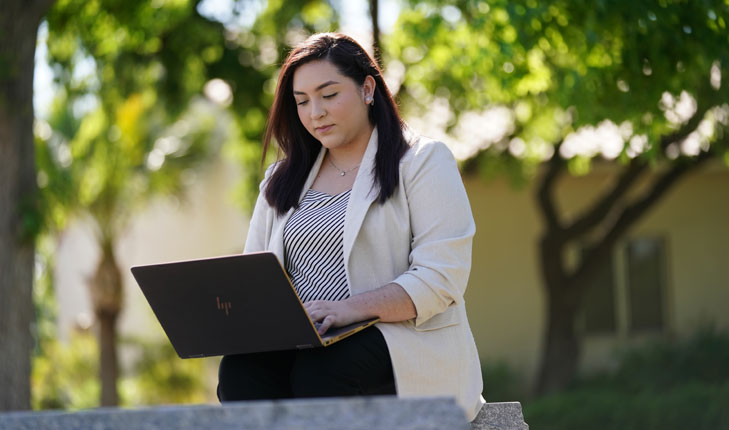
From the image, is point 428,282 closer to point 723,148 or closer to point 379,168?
point 379,168

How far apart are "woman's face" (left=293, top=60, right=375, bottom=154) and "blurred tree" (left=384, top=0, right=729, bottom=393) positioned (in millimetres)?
3323

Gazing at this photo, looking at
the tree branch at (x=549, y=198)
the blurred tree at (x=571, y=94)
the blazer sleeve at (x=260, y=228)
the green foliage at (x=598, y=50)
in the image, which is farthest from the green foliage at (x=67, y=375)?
the blazer sleeve at (x=260, y=228)

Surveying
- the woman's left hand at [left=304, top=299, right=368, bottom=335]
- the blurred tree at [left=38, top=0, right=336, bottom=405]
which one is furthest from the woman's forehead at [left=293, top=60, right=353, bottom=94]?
the blurred tree at [left=38, top=0, right=336, bottom=405]

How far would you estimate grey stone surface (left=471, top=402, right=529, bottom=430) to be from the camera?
3.34 meters

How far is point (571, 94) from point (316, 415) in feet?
18.8

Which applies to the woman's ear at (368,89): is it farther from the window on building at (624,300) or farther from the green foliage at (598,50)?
the window on building at (624,300)

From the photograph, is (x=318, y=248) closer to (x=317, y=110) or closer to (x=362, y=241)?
(x=362, y=241)

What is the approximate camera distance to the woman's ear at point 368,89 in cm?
342

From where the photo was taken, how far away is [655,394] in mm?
11094

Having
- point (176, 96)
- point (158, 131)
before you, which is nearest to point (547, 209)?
point (176, 96)

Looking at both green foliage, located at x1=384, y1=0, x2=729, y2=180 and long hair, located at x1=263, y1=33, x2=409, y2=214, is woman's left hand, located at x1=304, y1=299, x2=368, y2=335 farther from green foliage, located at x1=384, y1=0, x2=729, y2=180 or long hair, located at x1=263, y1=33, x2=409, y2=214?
green foliage, located at x1=384, y1=0, x2=729, y2=180

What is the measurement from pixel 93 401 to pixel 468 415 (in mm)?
12149

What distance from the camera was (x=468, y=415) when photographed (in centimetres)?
320

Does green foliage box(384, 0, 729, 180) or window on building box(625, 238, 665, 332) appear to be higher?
green foliage box(384, 0, 729, 180)
